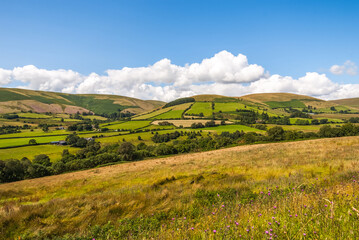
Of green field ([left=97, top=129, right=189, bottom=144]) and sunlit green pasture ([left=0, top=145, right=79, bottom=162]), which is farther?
green field ([left=97, top=129, right=189, bottom=144])

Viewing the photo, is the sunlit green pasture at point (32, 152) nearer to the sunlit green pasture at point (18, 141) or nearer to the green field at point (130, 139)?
the sunlit green pasture at point (18, 141)

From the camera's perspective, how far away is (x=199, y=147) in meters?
88.1

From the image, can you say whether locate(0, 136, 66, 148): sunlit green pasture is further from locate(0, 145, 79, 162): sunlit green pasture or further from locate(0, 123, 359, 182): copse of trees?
locate(0, 123, 359, 182): copse of trees

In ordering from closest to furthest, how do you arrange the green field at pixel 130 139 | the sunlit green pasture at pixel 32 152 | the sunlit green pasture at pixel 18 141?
1. the sunlit green pasture at pixel 32 152
2. the sunlit green pasture at pixel 18 141
3. the green field at pixel 130 139

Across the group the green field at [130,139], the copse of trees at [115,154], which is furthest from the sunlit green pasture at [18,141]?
the green field at [130,139]

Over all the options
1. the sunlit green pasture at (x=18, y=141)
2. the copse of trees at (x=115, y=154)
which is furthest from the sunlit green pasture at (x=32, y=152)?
the sunlit green pasture at (x=18, y=141)

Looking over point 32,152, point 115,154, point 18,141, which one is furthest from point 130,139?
point 18,141

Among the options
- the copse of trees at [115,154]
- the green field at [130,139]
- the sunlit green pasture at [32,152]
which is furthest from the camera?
the green field at [130,139]

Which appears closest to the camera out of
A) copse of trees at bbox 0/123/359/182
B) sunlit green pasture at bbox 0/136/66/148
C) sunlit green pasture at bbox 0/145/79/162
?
copse of trees at bbox 0/123/359/182

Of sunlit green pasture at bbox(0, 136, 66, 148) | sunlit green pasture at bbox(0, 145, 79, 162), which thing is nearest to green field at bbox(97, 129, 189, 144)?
sunlit green pasture at bbox(0, 145, 79, 162)

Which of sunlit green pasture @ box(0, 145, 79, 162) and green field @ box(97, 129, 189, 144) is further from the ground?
green field @ box(97, 129, 189, 144)

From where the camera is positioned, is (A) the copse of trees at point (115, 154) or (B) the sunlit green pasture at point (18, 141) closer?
(A) the copse of trees at point (115, 154)

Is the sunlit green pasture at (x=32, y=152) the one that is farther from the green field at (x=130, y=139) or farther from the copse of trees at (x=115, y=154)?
the green field at (x=130, y=139)

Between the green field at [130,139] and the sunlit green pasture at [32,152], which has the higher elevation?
the green field at [130,139]
